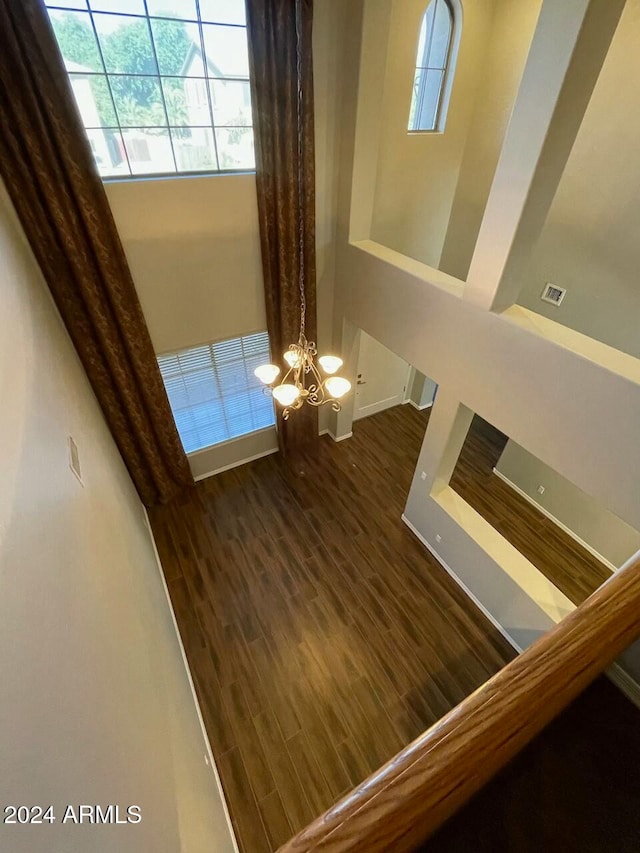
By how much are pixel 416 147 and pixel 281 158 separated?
1750mm

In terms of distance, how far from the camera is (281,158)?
351 cm

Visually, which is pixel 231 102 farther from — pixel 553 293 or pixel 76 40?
pixel 553 293

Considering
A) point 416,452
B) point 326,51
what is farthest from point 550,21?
point 416,452

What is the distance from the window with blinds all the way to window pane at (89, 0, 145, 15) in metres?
2.59

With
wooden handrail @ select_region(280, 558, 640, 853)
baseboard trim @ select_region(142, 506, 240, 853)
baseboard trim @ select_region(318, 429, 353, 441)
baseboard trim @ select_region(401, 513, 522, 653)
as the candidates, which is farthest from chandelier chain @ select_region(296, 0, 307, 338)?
baseboard trim @ select_region(142, 506, 240, 853)

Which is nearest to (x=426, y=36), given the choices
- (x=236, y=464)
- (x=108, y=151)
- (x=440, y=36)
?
(x=440, y=36)

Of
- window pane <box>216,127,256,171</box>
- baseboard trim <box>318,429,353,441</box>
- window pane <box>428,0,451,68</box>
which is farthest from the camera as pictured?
baseboard trim <box>318,429,353,441</box>

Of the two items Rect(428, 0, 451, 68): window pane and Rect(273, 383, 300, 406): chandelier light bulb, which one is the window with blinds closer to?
Rect(273, 383, 300, 406): chandelier light bulb

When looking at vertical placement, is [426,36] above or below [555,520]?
above

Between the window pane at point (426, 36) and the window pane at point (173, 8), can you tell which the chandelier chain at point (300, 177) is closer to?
the window pane at point (173, 8)

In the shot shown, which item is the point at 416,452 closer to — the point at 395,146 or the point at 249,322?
the point at 249,322

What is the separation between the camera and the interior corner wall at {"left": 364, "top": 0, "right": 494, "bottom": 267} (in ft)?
12.1

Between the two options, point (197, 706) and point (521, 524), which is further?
point (521, 524)

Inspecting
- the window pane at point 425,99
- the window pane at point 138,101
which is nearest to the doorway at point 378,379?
the window pane at point 425,99
